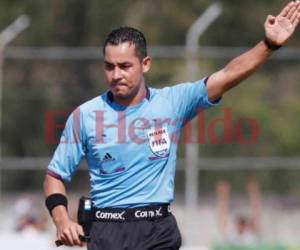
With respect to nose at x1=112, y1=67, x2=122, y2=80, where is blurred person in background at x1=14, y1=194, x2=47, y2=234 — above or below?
below

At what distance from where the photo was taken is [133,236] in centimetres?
596

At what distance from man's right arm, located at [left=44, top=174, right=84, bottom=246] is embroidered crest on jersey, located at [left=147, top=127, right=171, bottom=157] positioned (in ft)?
1.86

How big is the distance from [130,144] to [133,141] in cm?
2

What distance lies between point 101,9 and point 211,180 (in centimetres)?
776

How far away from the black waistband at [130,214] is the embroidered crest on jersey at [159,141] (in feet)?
0.99

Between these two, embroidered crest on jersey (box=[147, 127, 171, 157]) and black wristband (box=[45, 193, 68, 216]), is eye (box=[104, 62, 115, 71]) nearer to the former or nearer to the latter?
embroidered crest on jersey (box=[147, 127, 171, 157])

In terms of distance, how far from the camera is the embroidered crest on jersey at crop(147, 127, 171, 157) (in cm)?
606

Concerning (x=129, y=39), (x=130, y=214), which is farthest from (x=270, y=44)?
(x=130, y=214)

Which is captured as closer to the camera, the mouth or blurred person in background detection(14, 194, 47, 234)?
the mouth

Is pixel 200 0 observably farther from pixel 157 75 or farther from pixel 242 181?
pixel 242 181

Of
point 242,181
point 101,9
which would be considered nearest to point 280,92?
point 242,181

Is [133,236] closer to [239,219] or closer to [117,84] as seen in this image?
[117,84]

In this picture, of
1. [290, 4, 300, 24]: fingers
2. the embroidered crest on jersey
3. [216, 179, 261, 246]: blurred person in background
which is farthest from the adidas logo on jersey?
[216, 179, 261, 246]: blurred person in background

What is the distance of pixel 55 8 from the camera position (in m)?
22.5
